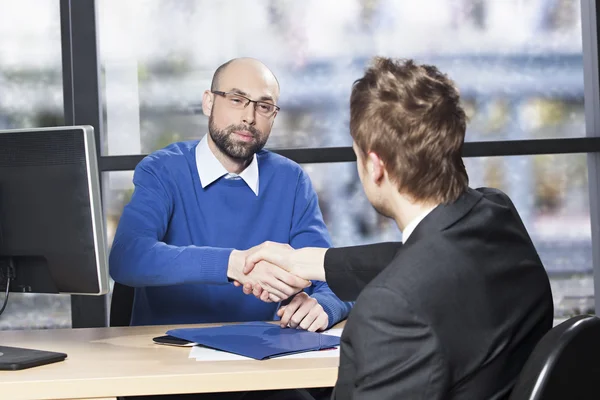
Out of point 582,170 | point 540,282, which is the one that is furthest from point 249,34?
point 540,282

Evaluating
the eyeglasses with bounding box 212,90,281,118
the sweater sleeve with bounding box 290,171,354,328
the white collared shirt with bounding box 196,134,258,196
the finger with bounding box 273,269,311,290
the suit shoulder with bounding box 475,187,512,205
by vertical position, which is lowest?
the finger with bounding box 273,269,311,290

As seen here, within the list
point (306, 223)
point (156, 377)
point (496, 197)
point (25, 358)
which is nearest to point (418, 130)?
point (496, 197)

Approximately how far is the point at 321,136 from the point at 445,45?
722 mm

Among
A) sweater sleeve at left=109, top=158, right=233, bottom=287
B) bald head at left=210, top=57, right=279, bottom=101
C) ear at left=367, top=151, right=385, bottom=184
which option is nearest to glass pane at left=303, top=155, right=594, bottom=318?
bald head at left=210, top=57, right=279, bottom=101

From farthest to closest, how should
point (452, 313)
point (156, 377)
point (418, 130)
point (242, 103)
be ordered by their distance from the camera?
1. point (242, 103)
2. point (156, 377)
3. point (418, 130)
4. point (452, 313)

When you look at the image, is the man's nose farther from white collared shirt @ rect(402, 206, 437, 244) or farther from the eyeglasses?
white collared shirt @ rect(402, 206, 437, 244)

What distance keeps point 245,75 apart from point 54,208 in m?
1.02

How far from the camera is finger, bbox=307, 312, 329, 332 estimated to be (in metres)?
1.84

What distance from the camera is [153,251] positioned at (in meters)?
2.03

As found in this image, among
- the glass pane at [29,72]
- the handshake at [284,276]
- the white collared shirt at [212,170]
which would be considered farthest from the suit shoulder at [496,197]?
the glass pane at [29,72]

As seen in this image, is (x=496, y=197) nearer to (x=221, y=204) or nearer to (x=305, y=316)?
(x=305, y=316)

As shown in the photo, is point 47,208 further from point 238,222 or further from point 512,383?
point 512,383

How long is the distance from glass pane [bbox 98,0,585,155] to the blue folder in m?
1.71

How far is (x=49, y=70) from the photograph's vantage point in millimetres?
3373
